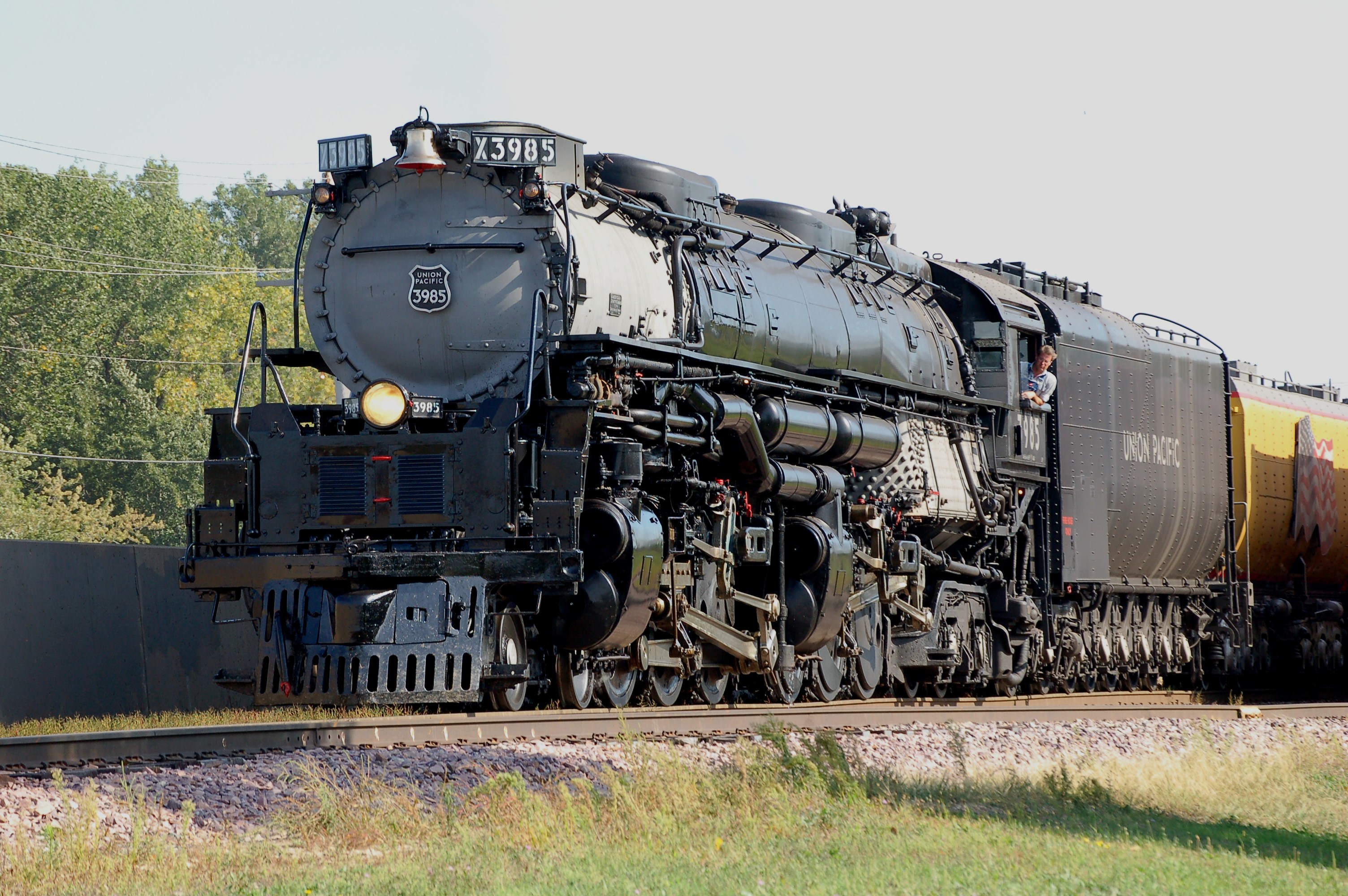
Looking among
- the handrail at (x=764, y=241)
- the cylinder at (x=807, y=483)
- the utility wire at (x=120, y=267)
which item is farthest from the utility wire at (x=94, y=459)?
the cylinder at (x=807, y=483)

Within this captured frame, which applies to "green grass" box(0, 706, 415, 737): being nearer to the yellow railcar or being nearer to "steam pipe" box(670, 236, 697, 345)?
"steam pipe" box(670, 236, 697, 345)

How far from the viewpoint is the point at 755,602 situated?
520 inches

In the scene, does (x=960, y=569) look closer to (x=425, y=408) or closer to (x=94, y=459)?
(x=425, y=408)

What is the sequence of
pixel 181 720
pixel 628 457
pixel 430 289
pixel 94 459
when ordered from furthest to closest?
pixel 94 459 < pixel 430 289 < pixel 628 457 < pixel 181 720

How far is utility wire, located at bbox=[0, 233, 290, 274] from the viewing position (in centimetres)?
3981

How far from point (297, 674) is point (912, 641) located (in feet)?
24.2

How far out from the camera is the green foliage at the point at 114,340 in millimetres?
39625

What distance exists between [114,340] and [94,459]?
8112 millimetres

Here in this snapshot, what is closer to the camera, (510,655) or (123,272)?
(510,655)

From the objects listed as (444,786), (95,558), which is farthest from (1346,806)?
(95,558)

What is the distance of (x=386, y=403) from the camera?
36.7 ft

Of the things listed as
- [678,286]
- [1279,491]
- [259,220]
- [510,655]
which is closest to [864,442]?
[678,286]

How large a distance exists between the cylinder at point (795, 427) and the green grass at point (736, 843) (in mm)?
3408

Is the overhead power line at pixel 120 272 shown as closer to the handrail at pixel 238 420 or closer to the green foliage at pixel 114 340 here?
the green foliage at pixel 114 340
